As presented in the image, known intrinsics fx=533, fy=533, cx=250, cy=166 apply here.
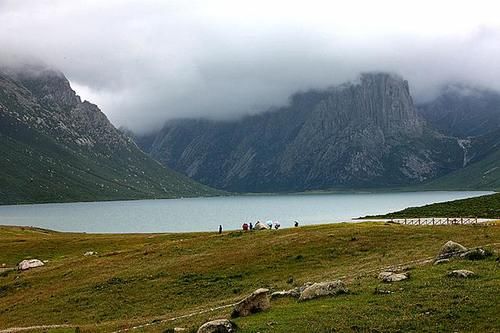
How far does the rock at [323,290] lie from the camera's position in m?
33.7

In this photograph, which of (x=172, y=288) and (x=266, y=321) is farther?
(x=172, y=288)

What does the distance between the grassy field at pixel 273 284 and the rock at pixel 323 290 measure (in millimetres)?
854

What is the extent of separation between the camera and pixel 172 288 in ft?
174

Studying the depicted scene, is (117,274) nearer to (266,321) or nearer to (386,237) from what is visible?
(386,237)

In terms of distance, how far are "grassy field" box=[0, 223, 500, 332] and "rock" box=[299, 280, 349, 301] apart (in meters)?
0.85

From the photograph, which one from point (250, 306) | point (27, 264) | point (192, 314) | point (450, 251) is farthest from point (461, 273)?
point (27, 264)

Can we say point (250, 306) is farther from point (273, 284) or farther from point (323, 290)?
point (273, 284)

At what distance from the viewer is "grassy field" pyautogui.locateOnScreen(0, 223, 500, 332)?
2758 centimetres

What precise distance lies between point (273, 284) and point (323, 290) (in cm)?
1377

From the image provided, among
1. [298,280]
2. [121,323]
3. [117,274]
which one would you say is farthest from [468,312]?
[117,274]

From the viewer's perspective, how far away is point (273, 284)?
47219mm

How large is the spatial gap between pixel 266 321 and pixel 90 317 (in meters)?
24.7

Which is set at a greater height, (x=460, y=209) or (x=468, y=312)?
(x=460, y=209)

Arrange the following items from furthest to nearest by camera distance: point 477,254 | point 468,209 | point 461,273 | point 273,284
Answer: point 468,209, point 273,284, point 477,254, point 461,273
